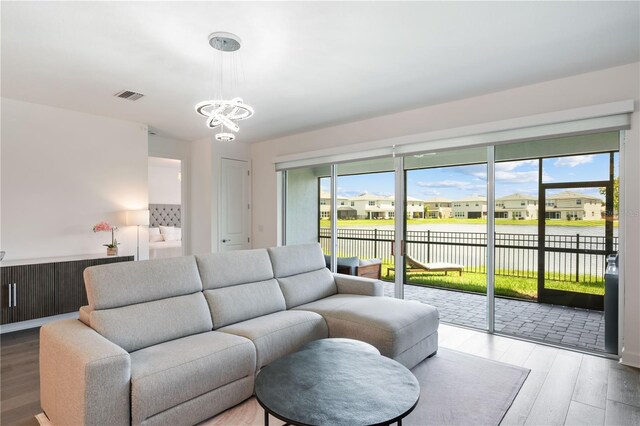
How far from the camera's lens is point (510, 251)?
3.84 meters

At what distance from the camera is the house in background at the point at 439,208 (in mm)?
4386

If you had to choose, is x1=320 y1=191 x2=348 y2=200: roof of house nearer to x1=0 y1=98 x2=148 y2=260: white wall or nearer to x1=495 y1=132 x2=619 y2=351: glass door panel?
x1=495 y1=132 x2=619 y2=351: glass door panel

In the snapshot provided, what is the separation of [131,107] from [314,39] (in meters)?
2.82

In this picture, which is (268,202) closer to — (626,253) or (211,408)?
(211,408)

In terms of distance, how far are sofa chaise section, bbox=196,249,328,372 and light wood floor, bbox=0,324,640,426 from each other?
44cm

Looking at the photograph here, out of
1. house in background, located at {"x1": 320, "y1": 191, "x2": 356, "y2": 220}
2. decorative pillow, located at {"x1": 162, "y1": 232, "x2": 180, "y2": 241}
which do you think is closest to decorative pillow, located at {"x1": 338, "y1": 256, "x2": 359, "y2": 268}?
house in background, located at {"x1": 320, "y1": 191, "x2": 356, "y2": 220}

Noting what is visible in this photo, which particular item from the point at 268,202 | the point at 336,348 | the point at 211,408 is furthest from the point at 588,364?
the point at 268,202

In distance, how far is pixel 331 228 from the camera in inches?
214

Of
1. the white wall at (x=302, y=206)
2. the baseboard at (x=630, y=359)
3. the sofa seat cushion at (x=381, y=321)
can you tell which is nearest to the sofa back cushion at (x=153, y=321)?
the sofa seat cushion at (x=381, y=321)

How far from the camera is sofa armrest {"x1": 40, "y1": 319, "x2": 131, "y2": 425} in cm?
176

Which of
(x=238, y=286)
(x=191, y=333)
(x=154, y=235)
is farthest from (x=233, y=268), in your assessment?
(x=154, y=235)

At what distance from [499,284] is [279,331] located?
8.71 ft

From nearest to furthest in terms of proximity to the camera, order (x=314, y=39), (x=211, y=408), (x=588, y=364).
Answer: (x=211, y=408)
(x=314, y=39)
(x=588, y=364)

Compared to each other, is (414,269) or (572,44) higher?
(572,44)
